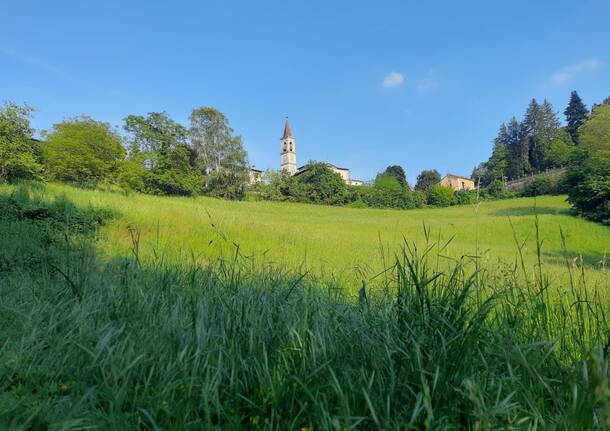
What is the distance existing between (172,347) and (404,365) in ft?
4.19

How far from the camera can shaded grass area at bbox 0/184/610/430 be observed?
1.37 metres

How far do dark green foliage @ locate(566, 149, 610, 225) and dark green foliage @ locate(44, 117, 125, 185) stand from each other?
45.7m

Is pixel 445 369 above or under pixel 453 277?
under

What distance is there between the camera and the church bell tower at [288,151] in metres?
113

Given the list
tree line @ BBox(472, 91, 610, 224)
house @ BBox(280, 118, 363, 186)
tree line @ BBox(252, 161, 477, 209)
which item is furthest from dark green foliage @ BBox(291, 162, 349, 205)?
house @ BBox(280, 118, 363, 186)

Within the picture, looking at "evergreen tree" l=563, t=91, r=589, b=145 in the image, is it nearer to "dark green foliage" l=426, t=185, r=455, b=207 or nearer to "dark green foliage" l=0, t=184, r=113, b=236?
"dark green foliage" l=426, t=185, r=455, b=207

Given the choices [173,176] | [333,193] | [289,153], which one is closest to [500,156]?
[333,193]

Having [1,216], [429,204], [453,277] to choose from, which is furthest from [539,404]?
[429,204]

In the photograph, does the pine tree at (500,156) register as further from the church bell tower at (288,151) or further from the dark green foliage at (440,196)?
the church bell tower at (288,151)

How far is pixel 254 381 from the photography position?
1.66 m

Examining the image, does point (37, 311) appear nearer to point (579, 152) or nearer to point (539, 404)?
point (539, 404)

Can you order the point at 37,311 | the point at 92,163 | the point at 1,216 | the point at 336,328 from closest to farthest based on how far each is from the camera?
the point at 336,328 → the point at 37,311 → the point at 1,216 → the point at 92,163

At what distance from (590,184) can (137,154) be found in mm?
52008

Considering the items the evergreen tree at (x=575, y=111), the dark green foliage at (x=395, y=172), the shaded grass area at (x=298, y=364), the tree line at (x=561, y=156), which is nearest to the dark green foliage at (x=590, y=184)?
the tree line at (x=561, y=156)
